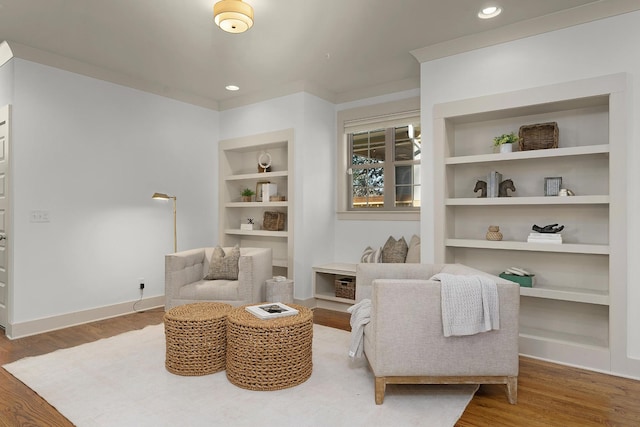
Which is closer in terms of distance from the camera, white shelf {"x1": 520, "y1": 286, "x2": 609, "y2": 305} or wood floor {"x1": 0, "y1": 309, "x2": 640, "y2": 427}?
wood floor {"x1": 0, "y1": 309, "x2": 640, "y2": 427}

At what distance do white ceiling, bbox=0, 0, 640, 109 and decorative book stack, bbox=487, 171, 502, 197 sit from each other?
1.14 metres

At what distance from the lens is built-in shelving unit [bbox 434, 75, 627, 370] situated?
272cm

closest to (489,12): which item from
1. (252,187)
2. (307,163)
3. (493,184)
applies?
(493,184)

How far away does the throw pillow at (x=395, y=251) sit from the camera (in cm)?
416

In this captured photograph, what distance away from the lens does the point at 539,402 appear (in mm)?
2322

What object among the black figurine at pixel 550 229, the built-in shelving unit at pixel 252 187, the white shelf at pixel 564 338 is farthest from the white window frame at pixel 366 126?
the white shelf at pixel 564 338

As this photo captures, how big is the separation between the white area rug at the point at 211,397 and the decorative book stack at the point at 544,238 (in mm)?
1359

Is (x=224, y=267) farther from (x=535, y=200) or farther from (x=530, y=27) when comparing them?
(x=530, y=27)

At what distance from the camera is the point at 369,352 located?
7.99ft

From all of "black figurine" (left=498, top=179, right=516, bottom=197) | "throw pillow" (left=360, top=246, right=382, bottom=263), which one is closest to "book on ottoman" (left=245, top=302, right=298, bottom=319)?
"throw pillow" (left=360, top=246, right=382, bottom=263)

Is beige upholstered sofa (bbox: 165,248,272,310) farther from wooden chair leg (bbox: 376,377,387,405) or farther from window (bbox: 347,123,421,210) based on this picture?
wooden chair leg (bbox: 376,377,387,405)

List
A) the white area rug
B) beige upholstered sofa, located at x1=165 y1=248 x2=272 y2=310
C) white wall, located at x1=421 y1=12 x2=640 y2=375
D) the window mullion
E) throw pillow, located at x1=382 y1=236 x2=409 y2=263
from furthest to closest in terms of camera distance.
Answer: the window mullion → throw pillow, located at x1=382 y1=236 x2=409 y2=263 → beige upholstered sofa, located at x1=165 y1=248 x2=272 y2=310 → white wall, located at x1=421 y1=12 x2=640 y2=375 → the white area rug

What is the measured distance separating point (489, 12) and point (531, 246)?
186 centimetres

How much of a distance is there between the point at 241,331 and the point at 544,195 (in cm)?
272
